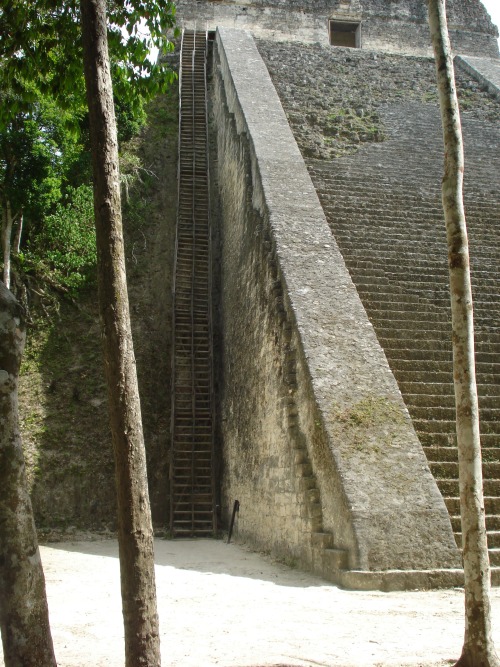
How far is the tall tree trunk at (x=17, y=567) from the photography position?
2596 millimetres

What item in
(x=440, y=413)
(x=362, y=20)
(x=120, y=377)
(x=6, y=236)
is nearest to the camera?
(x=120, y=377)

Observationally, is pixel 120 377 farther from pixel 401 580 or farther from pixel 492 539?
pixel 492 539

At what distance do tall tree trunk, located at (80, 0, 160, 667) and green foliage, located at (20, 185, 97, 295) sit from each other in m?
7.25

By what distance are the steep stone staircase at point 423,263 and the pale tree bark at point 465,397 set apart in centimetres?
215

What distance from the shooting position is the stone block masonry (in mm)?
5117

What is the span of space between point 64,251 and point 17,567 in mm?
8381

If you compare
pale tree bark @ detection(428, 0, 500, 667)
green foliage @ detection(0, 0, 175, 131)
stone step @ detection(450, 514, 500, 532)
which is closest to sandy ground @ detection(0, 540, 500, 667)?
pale tree bark @ detection(428, 0, 500, 667)

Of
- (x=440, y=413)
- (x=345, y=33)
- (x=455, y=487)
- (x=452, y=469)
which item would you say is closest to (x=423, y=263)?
(x=440, y=413)

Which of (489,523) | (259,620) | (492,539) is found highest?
(489,523)

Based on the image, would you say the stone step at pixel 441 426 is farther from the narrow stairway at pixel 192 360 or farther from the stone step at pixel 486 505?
the narrow stairway at pixel 192 360

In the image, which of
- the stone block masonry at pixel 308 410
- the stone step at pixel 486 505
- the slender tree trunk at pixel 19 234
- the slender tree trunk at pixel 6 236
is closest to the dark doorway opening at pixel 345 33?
the stone block masonry at pixel 308 410

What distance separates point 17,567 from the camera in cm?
262

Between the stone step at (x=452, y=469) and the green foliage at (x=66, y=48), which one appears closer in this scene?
the green foliage at (x=66, y=48)

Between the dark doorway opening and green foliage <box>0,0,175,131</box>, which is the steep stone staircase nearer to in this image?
green foliage <box>0,0,175,131</box>
